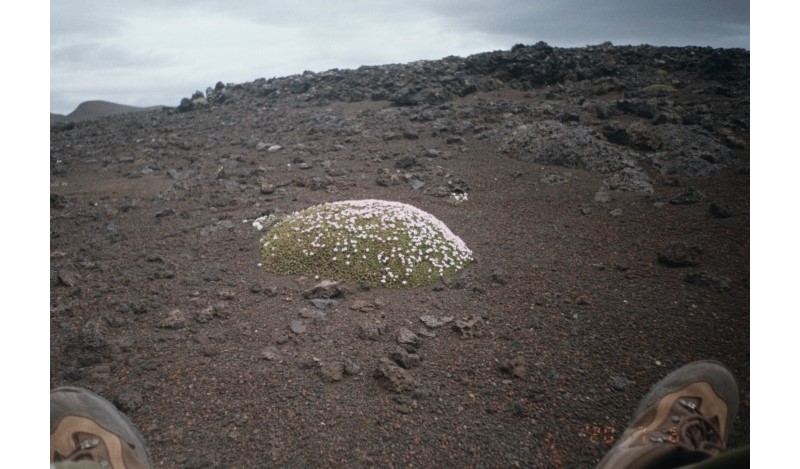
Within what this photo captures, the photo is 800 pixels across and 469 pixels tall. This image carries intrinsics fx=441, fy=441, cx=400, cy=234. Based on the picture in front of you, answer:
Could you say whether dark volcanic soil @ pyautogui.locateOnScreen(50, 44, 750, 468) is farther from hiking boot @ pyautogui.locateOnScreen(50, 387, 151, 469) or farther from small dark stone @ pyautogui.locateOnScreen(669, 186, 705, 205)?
hiking boot @ pyautogui.locateOnScreen(50, 387, 151, 469)

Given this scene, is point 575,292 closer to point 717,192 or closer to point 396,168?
point 717,192

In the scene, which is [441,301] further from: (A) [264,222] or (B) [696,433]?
(A) [264,222]

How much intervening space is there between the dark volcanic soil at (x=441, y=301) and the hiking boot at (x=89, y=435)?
0.43 metres

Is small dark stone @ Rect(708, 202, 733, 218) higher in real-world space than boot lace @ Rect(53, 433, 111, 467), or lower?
higher

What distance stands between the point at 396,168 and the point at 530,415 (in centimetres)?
1048

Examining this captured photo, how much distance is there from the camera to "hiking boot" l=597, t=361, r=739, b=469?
9.62 feet

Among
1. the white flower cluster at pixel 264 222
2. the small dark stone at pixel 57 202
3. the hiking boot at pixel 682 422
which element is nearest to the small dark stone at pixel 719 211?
the hiking boot at pixel 682 422

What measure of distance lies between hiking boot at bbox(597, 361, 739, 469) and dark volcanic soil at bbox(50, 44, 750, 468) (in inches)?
6.7

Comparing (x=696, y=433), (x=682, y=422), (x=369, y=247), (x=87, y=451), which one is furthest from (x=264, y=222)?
(x=696, y=433)

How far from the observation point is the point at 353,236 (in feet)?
24.3

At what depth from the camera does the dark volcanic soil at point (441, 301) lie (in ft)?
12.7

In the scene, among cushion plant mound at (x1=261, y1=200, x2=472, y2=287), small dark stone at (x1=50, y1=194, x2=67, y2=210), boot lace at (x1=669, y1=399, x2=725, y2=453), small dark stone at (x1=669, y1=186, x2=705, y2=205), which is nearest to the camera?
boot lace at (x1=669, y1=399, x2=725, y2=453)

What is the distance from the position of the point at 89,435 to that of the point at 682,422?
4225 millimetres

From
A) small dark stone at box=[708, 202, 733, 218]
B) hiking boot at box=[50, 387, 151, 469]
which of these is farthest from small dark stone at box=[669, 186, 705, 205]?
hiking boot at box=[50, 387, 151, 469]
